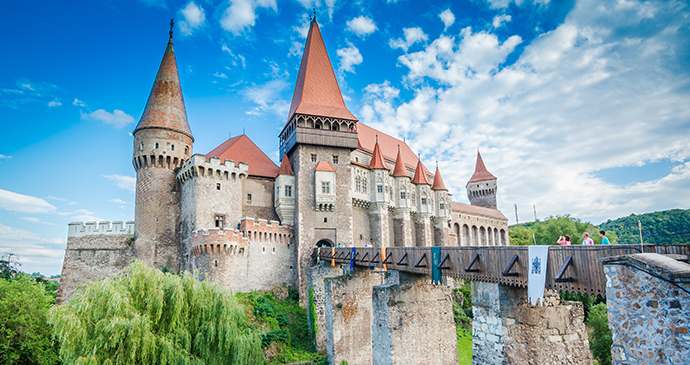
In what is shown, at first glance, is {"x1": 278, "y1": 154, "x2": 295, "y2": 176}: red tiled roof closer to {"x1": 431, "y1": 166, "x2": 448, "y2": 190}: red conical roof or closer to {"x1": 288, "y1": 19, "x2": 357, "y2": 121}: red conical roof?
Result: {"x1": 288, "y1": 19, "x2": 357, "y2": 121}: red conical roof

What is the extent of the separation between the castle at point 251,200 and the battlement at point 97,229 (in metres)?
0.07

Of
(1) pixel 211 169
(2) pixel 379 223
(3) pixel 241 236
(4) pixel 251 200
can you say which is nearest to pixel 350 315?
(3) pixel 241 236

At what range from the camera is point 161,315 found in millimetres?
14789

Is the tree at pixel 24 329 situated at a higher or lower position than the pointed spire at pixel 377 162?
lower

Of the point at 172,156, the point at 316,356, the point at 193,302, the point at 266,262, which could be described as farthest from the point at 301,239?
the point at 193,302

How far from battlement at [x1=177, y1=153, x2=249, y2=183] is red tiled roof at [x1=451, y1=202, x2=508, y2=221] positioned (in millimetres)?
29641

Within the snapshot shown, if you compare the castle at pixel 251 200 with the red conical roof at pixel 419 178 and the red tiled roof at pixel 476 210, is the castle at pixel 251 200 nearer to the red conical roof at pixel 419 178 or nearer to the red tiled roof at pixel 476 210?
the red conical roof at pixel 419 178

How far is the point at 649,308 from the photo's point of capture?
5.88 meters

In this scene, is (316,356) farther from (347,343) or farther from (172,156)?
(172,156)

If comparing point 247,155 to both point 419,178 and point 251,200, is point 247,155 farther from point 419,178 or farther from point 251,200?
point 419,178

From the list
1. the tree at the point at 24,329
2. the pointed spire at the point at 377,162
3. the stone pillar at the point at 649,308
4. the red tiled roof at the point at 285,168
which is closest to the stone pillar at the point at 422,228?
the pointed spire at the point at 377,162

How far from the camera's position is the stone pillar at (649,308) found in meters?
5.50

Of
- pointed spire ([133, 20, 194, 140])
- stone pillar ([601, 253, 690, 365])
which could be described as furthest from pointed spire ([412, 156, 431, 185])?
stone pillar ([601, 253, 690, 365])

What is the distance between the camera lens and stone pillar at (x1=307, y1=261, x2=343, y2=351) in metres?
24.8
